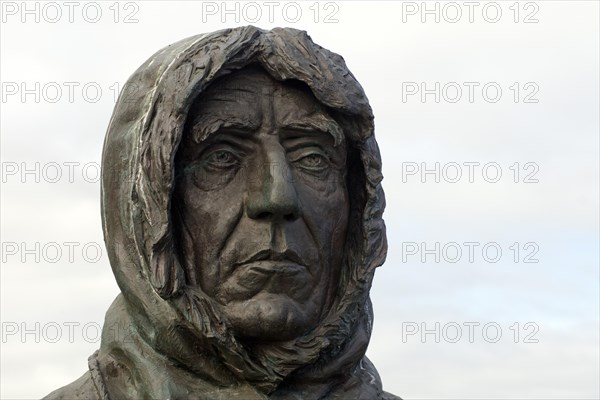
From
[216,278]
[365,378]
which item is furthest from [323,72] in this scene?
[365,378]

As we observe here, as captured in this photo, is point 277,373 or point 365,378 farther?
point 365,378

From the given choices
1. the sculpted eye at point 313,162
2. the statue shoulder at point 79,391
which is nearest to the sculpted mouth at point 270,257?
the sculpted eye at point 313,162

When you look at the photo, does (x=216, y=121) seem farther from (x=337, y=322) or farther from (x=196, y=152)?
(x=337, y=322)

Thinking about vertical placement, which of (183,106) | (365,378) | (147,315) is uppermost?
(183,106)

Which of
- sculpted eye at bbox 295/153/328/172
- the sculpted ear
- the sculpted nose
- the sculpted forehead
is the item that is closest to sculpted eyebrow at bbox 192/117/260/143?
the sculpted forehead

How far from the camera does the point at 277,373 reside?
6141 millimetres

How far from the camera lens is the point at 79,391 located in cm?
643

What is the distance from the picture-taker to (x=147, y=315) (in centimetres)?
618

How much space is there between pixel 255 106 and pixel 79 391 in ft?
5.29

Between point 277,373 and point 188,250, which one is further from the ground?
point 188,250

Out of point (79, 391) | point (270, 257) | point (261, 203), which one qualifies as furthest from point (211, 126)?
point (79, 391)

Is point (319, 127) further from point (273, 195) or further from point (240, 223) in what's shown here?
point (240, 223)

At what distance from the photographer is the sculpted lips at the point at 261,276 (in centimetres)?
602

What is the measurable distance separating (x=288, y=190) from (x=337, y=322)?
0.68 meters
